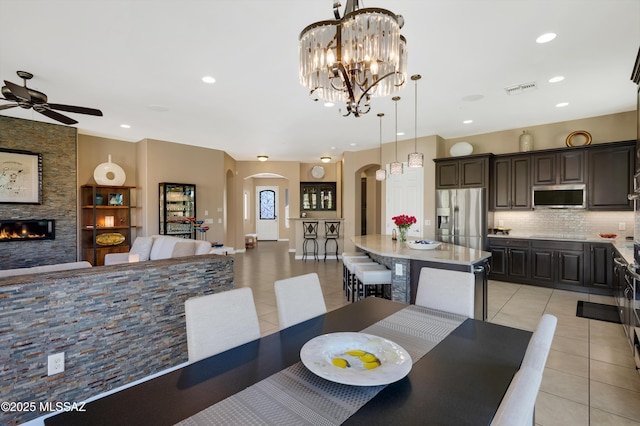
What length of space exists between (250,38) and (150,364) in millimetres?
2927

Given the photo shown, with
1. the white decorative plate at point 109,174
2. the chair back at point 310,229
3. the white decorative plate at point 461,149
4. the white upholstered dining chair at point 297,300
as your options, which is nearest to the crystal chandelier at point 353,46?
the white upholstered dining chair at point 297,300

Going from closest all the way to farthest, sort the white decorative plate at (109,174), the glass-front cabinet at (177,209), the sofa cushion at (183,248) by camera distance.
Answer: the sofa cushion at (183,248)
the white decorative plate at (109,174)
the glass-front cabinet at (177,209)

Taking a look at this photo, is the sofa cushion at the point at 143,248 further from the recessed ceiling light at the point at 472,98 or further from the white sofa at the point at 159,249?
the recessed ceiling light at the point at 472,98

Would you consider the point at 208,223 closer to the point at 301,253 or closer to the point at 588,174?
the point at 301,253

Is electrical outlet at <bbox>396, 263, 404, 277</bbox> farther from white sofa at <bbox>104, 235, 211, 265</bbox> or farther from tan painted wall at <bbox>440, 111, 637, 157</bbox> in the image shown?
tan painted wall at <bbox>440, 111, 637, 157</bbox>

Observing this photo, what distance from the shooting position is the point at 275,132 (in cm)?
620

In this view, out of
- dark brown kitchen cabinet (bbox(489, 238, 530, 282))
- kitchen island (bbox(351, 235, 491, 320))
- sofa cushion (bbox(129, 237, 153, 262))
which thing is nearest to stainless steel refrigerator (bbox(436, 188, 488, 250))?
dark brown kitchen cabinet (bbox(489, 238, 530, 282))

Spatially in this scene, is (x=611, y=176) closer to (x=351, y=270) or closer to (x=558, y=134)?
(x=558, y=134)

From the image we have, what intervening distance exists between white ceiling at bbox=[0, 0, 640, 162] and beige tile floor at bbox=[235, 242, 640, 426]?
290cm

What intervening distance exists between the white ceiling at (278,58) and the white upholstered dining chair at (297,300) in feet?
6.28

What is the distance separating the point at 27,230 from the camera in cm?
527

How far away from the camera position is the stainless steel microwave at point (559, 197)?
5.05m

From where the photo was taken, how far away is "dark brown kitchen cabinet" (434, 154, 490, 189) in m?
5.74

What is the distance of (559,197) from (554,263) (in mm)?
1139
